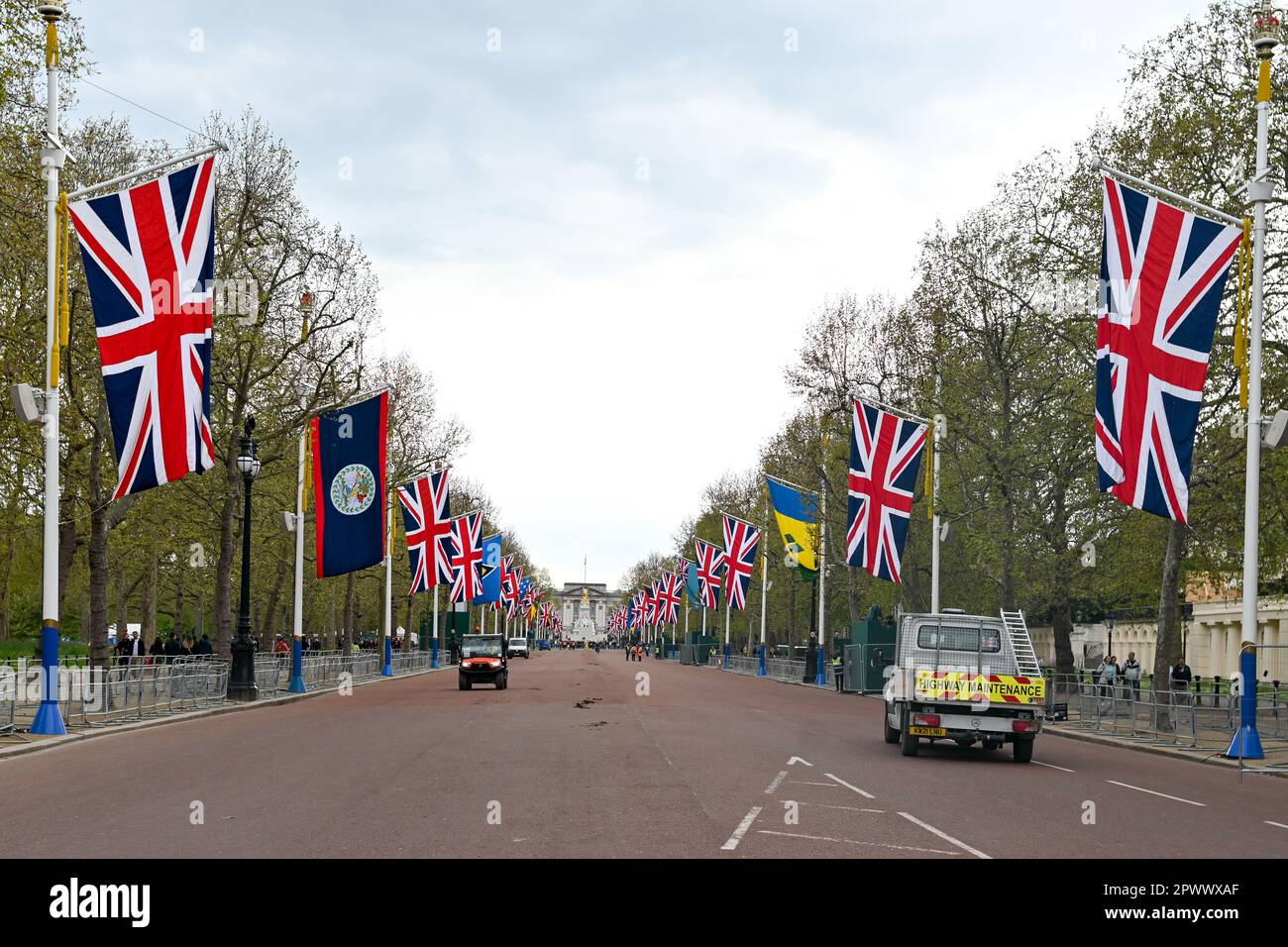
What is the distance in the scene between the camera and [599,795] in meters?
15.7

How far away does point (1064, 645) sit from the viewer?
53.8 m

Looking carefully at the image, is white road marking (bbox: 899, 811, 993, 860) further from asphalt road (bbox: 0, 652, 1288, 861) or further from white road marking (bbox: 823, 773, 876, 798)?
white road marking (bbox: 823, 773, 876, 798)

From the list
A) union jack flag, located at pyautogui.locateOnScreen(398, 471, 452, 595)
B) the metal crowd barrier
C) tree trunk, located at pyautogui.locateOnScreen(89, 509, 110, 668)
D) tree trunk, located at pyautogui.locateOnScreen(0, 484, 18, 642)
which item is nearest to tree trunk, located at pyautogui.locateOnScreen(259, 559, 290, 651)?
union jack flag, located at pyautogui.locateOnScreen(398, 471, 452, 595)

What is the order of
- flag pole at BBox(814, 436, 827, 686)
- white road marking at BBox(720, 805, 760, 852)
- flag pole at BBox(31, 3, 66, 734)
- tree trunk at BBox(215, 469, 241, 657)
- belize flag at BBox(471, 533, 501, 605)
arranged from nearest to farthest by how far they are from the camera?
white road marking at BBox(720, 805, 760, 852) → flag pole at BBox(31, 3, 66, 734) → tree trunk at BBox(215, 469, 241, 657) → flag pole at BBox(814, 436, 827, 686) → belize flag at BBox(471, 533, 501, 605)

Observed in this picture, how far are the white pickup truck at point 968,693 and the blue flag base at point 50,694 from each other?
14489 mm

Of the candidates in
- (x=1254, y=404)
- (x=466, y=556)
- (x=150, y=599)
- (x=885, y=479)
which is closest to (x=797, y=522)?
(x=466, y=556)

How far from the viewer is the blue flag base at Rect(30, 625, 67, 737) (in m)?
23.5

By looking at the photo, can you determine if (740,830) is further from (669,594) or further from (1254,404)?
(669,594)

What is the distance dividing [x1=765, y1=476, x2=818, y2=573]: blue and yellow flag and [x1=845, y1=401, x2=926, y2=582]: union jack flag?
17.8 meters

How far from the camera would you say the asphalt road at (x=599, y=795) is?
39.9 ft

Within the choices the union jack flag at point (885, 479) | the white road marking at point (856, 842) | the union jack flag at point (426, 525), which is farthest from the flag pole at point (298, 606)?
the white road marking at point (856, 842)

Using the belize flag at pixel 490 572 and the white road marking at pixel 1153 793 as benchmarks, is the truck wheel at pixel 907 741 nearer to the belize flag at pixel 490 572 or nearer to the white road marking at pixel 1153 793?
the white road marking at pixel 1153 793
